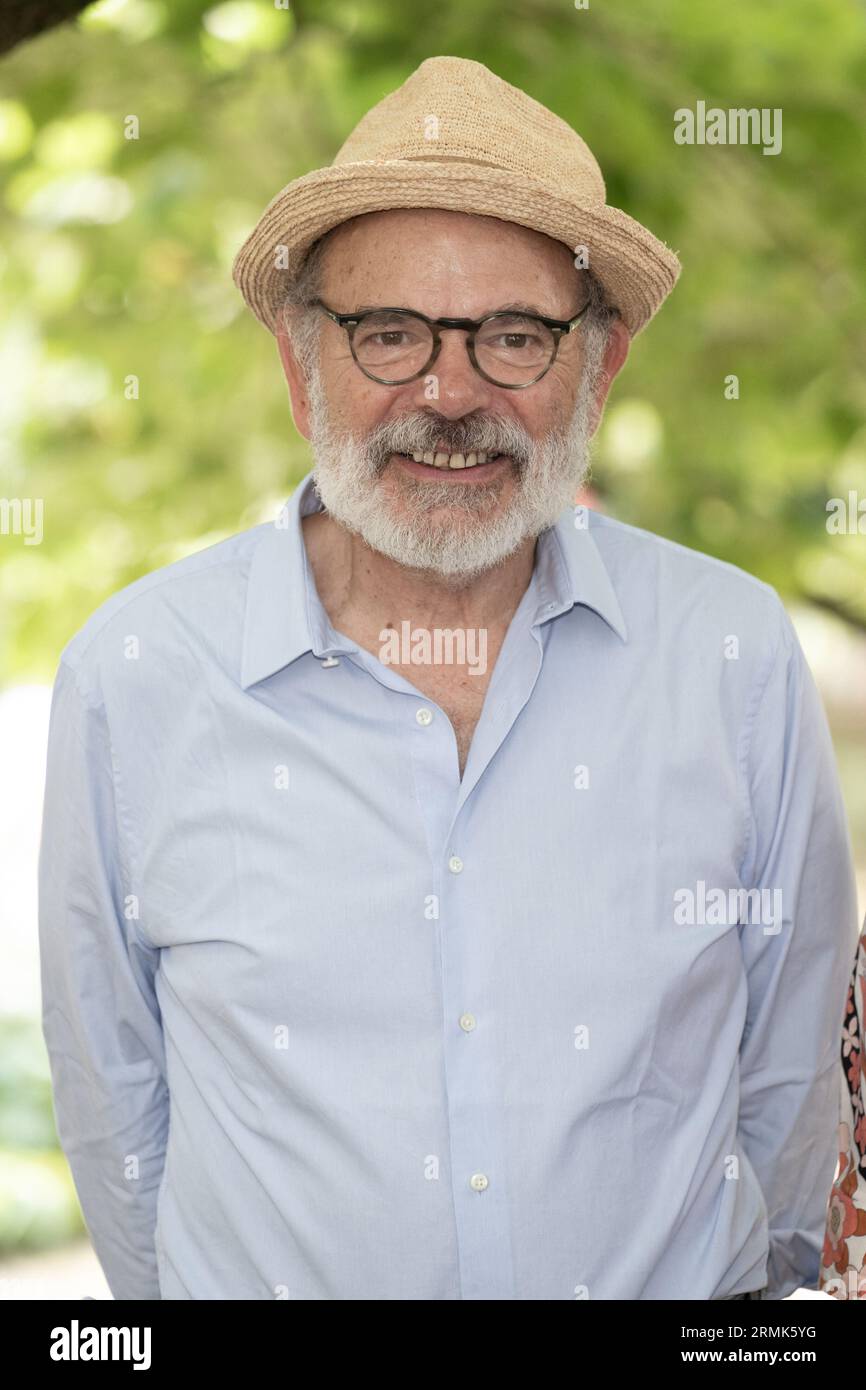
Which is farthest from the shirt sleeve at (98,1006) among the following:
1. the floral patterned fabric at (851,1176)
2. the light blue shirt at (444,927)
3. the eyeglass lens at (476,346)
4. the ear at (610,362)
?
the floral patterned fabric at (851,1176)

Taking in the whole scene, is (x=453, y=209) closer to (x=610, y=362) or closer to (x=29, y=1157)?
(x=610, y=362)

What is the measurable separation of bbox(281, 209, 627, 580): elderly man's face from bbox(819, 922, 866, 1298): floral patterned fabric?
79cm

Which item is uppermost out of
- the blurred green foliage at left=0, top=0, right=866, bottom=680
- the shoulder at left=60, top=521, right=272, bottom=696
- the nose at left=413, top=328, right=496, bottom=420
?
the blurred green foliage at left=0, top=0, right=866, bottom=680

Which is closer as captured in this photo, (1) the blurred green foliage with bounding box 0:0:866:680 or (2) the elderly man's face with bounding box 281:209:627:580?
(2) the elderly man's face with bounding box 281:209:627:580

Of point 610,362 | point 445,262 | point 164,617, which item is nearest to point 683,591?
point 610,362

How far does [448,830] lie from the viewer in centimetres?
221

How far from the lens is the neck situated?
2.42m

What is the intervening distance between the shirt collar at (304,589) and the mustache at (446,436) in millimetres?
220

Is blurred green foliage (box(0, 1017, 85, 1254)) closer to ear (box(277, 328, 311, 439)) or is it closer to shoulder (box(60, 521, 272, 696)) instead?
shoulder (box(60, 521, 272, 696))

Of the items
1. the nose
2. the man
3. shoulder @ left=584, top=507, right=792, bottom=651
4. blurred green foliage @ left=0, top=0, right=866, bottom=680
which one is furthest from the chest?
blurred green foliage @ left=0, top=0, right=866, bottom=680

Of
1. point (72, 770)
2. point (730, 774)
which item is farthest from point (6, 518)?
point (730, 774)

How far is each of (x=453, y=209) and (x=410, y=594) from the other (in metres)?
0.57

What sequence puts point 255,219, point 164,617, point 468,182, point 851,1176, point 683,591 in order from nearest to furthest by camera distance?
point 851,1176 < point 468,182 < point 164,617 < point 683,591 < point 255,219

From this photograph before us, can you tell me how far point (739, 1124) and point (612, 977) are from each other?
528mm
